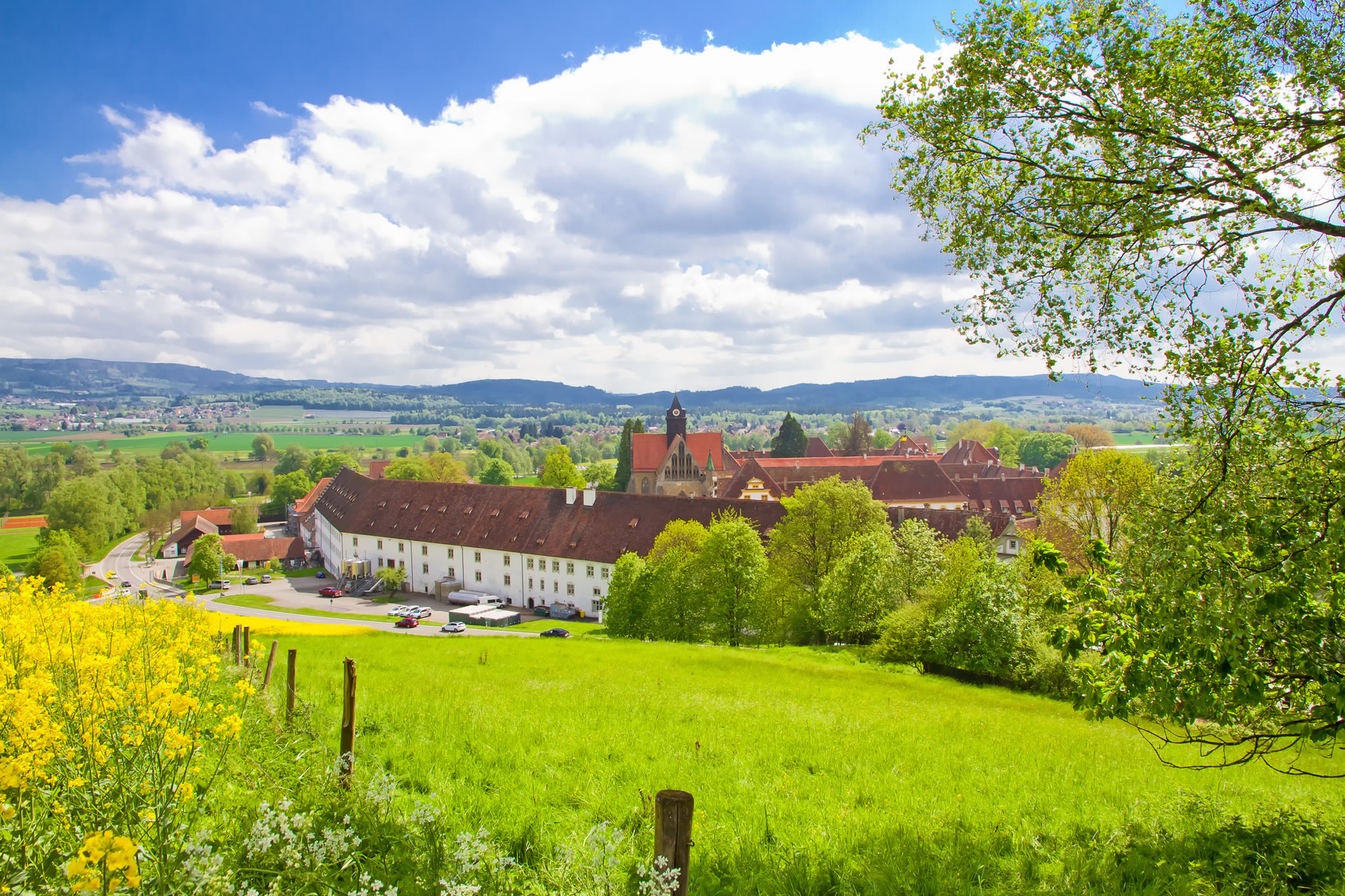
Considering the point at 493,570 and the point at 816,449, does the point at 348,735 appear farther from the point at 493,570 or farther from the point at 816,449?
the point at 816,449

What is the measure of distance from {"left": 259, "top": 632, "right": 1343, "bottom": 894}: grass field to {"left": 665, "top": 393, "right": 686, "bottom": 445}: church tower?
72.5 metres

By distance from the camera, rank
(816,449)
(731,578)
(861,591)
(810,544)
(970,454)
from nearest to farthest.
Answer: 1. (861,591)
2. (731,578)
3. (810,544)
4. (816,449)
5. (970,454)

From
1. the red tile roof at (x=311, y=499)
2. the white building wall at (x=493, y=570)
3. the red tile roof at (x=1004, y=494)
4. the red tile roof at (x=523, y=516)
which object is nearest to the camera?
the red tile roof at (x=523, y=516)

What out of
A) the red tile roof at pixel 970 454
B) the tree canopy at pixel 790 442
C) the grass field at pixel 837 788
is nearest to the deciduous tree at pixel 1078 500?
the grass field at pixel 837 788

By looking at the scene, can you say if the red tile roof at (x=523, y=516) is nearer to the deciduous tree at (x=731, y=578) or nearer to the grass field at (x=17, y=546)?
the deciduous tree at (x=731, y=578)

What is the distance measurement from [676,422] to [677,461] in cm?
925

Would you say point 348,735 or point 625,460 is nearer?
point 348,735

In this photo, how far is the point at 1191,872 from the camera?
625cm

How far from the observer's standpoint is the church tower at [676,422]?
8862 cm

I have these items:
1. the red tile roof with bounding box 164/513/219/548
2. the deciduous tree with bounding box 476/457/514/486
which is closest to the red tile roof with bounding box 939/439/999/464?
the deciduous tree with bounding box 476/457/514/486

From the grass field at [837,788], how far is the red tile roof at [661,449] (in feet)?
236

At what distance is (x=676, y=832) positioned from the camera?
448 centimetres

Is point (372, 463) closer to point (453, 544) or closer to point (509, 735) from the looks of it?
point (453, 544)

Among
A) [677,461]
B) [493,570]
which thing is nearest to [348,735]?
[493,570]
